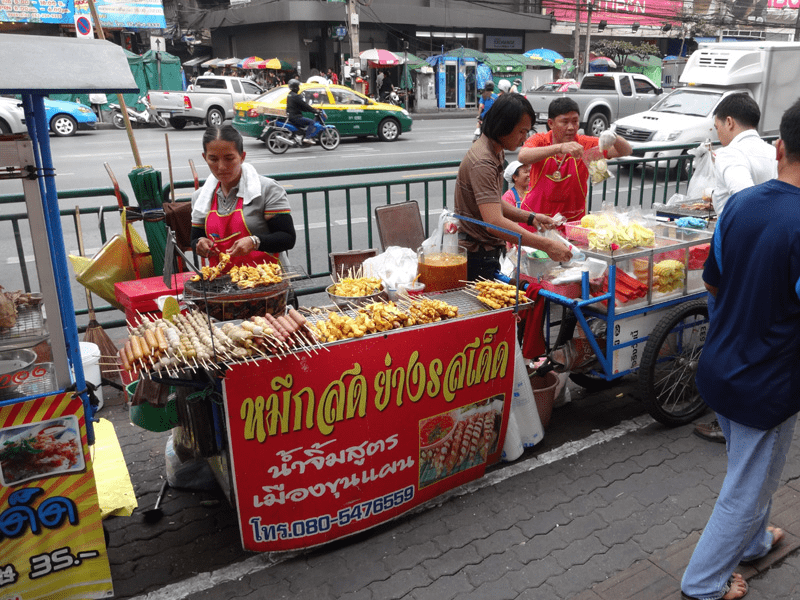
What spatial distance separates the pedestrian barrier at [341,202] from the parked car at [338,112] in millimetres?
5540

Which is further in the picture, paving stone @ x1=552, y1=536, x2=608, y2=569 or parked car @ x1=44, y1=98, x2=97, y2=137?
parked car @ x1=44, y1=98, x2=97, y2=137

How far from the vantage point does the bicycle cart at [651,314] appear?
371cm

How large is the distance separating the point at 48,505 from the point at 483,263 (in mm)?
A: 2601

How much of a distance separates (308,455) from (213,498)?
902 mm

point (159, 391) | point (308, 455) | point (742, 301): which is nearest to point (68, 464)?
point (159, 391)

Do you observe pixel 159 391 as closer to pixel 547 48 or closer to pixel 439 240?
pixel 439 240

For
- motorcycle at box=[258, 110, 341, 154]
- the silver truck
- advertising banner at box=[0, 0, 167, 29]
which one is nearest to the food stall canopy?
motorcycle at box=[258, 110, 341, 154]

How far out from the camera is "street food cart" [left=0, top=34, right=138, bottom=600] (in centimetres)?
217

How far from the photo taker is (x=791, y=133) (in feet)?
7.03

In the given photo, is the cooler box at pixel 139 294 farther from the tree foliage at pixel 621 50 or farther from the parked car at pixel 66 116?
the tree foliage at pixel 621 50

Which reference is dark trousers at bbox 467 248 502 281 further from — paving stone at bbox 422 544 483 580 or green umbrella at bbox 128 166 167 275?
green umbrella at bbox 128 166 167 275

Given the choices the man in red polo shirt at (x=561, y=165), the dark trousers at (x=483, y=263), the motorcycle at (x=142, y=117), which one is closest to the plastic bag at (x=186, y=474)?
the dark trousers at (x=483, y=263)

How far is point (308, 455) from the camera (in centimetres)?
283

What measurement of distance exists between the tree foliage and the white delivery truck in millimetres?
27202
